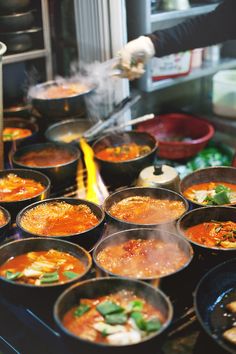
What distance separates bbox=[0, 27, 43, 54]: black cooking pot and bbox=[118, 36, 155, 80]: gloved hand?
0.77 m

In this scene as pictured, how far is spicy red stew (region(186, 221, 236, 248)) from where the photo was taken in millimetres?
2271

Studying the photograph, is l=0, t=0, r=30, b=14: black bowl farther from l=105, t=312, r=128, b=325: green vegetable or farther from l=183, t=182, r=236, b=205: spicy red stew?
l=105, t=312, r=128, b=325: green vegetable

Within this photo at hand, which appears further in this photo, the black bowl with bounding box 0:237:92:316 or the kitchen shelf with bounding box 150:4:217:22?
the kitchen shelf with bounding box 150:4:217:22

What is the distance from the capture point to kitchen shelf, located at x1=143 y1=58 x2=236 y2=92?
413cm

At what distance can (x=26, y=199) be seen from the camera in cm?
273

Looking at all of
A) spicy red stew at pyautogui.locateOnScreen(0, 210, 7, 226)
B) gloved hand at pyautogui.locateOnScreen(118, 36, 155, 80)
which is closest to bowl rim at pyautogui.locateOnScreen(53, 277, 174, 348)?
spicy red stew at pyautogui.locateOnScreen(0, 210, 7, 226)

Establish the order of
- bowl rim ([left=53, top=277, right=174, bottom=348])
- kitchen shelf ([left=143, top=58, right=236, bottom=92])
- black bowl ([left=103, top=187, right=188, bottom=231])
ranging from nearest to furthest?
bowl rim ([left=53, top=277, right=174, bottom=348]) < black bowl ([left=103, top=187, right=188, bottom=231]) < kitchen shelf ([left=143, top=58, right=236, bottom=92])

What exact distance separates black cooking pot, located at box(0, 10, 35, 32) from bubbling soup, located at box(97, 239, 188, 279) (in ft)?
6.63

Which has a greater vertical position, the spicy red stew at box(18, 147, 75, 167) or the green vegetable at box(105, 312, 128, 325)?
the spicy red stew at box(18, 147, 75, 167)

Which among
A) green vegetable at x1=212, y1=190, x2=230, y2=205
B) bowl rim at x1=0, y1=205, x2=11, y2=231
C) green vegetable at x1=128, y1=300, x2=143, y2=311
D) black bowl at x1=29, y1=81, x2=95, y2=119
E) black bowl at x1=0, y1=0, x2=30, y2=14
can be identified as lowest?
green vegetable at x1=128, y1=300, x2=143, y2=311

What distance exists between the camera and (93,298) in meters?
1.95

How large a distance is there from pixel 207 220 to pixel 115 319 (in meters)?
0.84

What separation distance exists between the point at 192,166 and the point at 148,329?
2397 mm

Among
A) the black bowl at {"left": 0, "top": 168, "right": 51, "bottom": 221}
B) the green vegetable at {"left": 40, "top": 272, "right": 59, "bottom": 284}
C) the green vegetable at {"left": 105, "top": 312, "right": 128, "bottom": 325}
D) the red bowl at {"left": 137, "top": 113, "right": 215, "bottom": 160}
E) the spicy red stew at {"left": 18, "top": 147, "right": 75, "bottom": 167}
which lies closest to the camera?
the green vegetable at {"left": 105, "top": 312, "right": 128, "bottom": 325}
